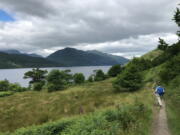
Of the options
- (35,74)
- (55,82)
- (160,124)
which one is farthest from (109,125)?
(35,74)

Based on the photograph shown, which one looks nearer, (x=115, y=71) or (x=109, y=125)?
(x=109, y=125)

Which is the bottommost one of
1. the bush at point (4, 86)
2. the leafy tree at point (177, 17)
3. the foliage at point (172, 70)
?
the bush at point (4, 86)

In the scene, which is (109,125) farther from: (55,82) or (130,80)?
(55,82)

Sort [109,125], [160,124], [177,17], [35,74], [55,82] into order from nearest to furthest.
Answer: [109,125]
[160,124]
[177,17]
[55,82]
[35,74]


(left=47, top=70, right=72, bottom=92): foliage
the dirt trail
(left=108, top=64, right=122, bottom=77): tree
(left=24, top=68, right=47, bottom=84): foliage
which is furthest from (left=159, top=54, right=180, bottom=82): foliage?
(left=24, top=68, right=47, bottom=84): foliage

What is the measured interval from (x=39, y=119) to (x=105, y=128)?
1205 cm

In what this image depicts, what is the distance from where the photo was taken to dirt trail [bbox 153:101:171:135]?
1067 centimetres

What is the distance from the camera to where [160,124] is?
12133mm

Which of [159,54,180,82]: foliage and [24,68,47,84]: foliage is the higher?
[159,54,180,82]: foliage

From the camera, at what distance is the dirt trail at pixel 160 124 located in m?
10.7

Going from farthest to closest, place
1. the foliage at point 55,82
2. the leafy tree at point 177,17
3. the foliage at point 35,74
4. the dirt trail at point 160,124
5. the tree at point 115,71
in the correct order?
the foliage at point 35,74
the tree at point 115,71
the foliage at point 55,82
the leafy tree at point 177,17
the dirt trail at point 160,124

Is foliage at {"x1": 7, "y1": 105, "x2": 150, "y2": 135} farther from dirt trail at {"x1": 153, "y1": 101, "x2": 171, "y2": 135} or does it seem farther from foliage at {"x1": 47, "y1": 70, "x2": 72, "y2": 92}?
foliage at {"x1": 47, "y1": 70, "x2": 72, "y2": 92}

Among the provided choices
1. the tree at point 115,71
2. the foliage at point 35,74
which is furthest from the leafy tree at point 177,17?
the foliage at point 35,74

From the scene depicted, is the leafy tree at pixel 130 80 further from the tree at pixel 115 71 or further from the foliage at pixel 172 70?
the tree at pixel 115 71
